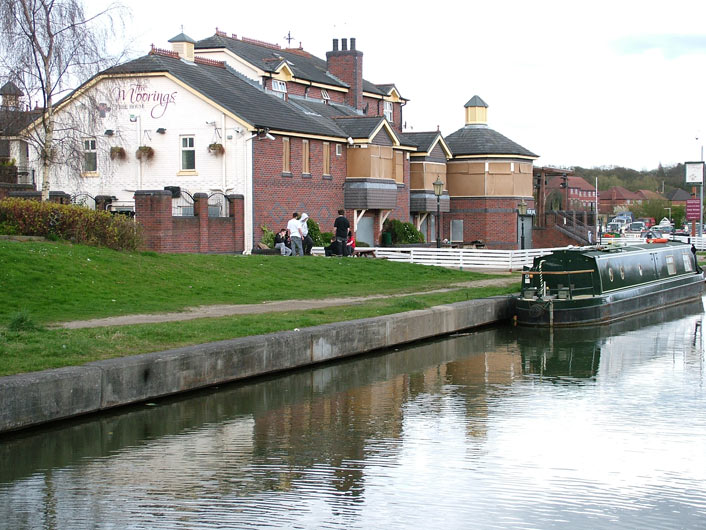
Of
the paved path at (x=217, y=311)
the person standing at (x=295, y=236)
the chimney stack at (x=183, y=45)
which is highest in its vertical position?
the chimney stack at (x=183, y=45)

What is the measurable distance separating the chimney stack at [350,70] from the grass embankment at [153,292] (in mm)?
21217

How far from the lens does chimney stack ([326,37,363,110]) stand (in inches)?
1929

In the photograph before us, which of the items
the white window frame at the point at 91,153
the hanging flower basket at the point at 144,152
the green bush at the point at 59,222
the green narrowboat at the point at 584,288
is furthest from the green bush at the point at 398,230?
the green bush at the point at 59,222

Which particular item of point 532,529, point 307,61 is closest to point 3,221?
point 532,529

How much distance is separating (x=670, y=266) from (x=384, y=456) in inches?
845

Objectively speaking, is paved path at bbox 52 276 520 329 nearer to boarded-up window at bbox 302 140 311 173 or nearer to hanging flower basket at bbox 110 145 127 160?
boarded-up window at bbox 302 140 311 173

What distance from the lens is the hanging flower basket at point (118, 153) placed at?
37.4 m

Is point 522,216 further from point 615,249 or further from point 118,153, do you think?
point 615,249

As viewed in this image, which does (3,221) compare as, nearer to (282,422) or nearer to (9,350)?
(9,350)

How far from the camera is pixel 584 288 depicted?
77.6 feet

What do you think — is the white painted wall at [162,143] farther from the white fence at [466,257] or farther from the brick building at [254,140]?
the white fence at [466,257]

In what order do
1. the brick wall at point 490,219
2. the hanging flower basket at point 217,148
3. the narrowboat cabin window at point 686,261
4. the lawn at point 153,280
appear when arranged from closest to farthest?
the lawn at point 153,280
the narrowboat cabin window at point 686,261
the hanging flower basket at point 217,148
the brick wall at point 490,219

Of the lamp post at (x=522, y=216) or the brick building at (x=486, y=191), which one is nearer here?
the lamp post at (x=522, y=216)

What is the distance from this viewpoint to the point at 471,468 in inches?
399
